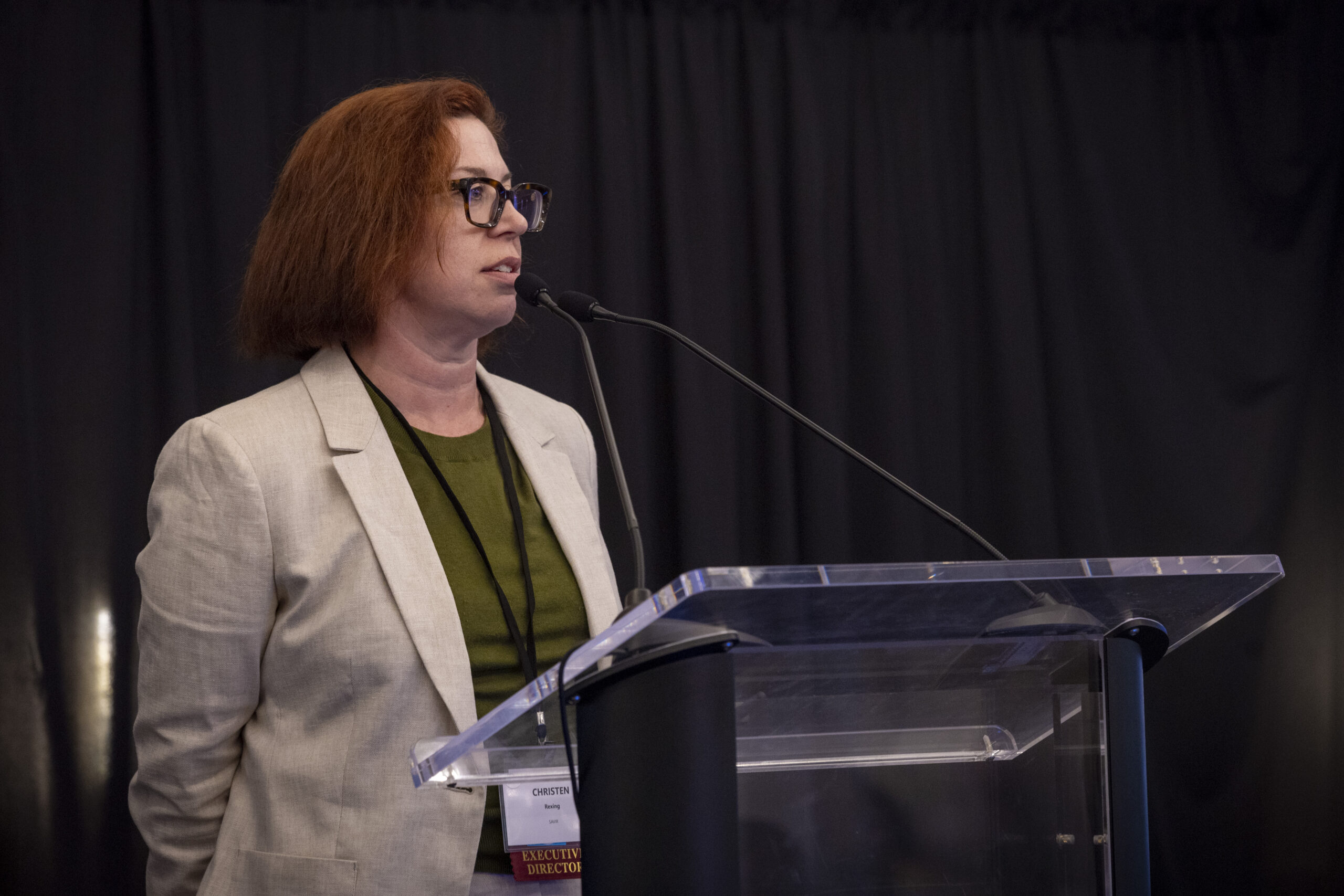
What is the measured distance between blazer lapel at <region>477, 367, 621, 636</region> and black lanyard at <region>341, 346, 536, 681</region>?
3 centimetres

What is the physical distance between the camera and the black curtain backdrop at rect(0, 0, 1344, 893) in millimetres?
2617

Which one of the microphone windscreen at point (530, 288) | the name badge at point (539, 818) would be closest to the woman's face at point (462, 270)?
the microphone windscreen at point (530, 288)

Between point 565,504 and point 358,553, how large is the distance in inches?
14.9

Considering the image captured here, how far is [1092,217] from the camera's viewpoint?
3.12m

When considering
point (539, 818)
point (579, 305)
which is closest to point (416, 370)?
point (579, 305)

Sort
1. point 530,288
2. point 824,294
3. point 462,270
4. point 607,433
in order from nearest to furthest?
point 607,433, point 530,288, point 462,270, point 824,294

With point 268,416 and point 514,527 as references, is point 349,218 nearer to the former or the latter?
point 268,416

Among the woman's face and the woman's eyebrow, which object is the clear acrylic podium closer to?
the woman's face

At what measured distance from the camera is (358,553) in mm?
1500

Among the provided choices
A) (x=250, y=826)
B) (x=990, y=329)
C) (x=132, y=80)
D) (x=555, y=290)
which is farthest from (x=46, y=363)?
(x=990, y=329)

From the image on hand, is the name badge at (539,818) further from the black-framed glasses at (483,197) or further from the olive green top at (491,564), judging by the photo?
the black-framed glasses at (483,197)

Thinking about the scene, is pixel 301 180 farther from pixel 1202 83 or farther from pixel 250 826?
pixel 1202 83

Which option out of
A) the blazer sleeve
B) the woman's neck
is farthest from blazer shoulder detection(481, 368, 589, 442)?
the blazer sleeve

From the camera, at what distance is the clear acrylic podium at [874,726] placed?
81 cm
